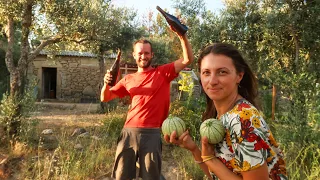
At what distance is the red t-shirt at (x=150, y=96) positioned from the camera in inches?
133

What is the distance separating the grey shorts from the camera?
3.40 meters

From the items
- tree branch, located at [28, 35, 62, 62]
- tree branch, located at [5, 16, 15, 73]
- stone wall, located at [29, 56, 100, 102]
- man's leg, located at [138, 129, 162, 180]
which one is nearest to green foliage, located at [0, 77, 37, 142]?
tree branch, located at [5, 16, 15, 73]

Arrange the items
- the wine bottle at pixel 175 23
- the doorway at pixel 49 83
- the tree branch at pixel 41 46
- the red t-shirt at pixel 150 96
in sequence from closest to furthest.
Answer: the wine bottle at pixel 175 23
the red t-shirt at pixel 150 96
the tree branch at pixel 41 46
the doorway at pixel 49 83

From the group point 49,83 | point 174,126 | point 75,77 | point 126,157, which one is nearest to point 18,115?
point 126,157

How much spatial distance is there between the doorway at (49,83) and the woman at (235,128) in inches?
697

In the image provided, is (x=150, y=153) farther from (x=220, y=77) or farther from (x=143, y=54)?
(x=220, y=77)

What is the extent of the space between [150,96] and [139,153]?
69 cm

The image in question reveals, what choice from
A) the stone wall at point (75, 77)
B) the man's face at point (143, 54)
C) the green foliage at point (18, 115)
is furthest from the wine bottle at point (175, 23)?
the stone wall at point (75, 77)

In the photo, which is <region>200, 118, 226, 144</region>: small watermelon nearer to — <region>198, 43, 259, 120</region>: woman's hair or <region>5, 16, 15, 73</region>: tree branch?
<region>198, 43, 259, 120</region>: woman's hair

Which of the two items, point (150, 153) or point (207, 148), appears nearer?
point (207, 148)

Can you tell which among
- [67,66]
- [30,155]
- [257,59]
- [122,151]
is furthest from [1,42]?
[122,151]

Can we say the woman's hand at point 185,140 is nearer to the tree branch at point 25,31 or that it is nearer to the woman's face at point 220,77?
the woman's face at point 220,77

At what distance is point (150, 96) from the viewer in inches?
133

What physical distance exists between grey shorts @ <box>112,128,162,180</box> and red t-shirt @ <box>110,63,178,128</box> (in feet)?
0.34
